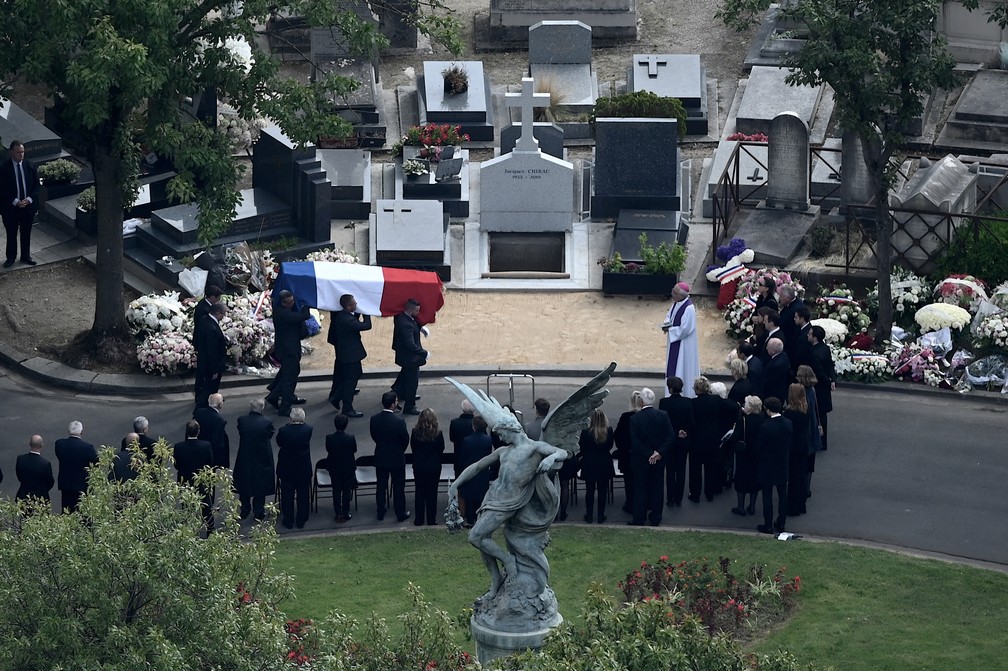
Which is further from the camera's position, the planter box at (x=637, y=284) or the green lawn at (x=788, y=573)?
the planter box at (x=637, y=284)

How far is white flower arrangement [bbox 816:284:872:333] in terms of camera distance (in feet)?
80.8

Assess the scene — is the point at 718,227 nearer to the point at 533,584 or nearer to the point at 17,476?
the point at 17,476

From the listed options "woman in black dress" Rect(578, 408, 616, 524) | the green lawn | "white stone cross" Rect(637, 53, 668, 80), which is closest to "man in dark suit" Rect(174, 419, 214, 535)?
the green lawn

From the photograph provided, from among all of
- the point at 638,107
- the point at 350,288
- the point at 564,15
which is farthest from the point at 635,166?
the point at 564,15

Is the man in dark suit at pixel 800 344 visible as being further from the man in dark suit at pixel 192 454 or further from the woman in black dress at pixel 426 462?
the man in dark suit at pixel 192 454

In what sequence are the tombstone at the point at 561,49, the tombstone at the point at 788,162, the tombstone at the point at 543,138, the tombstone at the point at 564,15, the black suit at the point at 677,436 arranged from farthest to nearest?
1. the tombstone at the point at 564,15
2. the tombstone at the point at 561,49
3. the tombstone at the point at 543,138
4. the tombstone at the point at 788,162
5. the black suit at the point at 677,436

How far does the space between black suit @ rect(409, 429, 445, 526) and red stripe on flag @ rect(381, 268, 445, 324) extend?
329cm

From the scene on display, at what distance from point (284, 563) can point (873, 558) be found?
5.55 m

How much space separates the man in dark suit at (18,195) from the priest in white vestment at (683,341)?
9.48 metres

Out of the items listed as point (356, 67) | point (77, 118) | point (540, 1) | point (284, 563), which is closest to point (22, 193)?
point (77, 118)

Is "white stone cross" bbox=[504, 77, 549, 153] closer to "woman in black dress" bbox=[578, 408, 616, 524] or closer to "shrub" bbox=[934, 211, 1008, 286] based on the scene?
"shrub" bbox=[934, 211, 1008, 286]

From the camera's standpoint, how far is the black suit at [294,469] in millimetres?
19703

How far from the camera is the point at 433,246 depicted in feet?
88.4

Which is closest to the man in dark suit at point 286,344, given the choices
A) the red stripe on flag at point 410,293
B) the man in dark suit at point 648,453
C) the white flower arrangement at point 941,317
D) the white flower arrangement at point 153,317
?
the red stripe on flag at point 410,293
